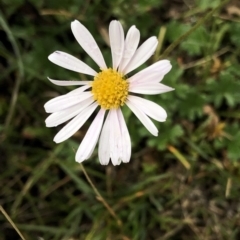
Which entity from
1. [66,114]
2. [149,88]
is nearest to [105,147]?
[66,114]

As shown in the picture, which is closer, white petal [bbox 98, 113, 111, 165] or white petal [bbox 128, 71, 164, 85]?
white petal [bbox 128, 71, 164, 85]

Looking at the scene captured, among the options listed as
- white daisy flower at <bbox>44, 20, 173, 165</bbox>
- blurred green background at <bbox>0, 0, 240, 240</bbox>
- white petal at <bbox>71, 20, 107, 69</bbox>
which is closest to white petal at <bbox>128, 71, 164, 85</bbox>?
white daisy flower at <bbox>44, 20, 173, 165</bbox>

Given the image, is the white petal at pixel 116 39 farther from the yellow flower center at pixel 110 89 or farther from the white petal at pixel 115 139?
the white petal at pixel 115 139

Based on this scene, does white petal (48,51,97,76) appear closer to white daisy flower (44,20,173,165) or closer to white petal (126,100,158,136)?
white daisy flower (44,20,173,165)

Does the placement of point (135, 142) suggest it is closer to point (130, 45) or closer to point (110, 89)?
point (110, 89)

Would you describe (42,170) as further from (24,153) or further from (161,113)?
(161,113)
